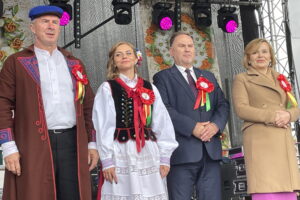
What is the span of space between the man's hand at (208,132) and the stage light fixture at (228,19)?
5261mm

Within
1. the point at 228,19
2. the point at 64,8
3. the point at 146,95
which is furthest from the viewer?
the point at 228,19

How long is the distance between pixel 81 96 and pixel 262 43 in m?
1.37

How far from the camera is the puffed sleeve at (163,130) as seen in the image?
328 cm

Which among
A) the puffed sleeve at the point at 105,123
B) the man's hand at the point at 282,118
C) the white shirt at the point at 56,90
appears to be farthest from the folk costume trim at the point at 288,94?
the white shirt at the point at 56,90

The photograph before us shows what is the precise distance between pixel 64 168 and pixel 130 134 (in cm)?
48

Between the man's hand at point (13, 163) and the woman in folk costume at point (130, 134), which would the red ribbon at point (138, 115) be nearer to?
the woman in folk costume at point (130, 134)

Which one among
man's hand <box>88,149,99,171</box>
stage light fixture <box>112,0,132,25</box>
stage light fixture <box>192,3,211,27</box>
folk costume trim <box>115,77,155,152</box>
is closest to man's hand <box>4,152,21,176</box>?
man's hand <box>88,149,99,171</box>

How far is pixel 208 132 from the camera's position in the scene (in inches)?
138

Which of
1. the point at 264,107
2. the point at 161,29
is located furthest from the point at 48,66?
the point at 161,29

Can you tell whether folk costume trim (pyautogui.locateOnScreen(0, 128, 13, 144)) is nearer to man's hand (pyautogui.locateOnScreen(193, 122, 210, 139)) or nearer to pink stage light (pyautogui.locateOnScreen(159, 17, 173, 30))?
man's hand (pyautogui.locateOnScreen(193, 122, 210, 139))

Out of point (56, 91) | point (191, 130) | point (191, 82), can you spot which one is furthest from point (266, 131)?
point (56, 91)

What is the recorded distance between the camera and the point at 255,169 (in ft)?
11.4

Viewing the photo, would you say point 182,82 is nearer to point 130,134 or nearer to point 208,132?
point 208,132

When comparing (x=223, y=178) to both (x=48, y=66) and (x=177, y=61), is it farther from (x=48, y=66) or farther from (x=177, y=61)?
(x=48, y=66)
